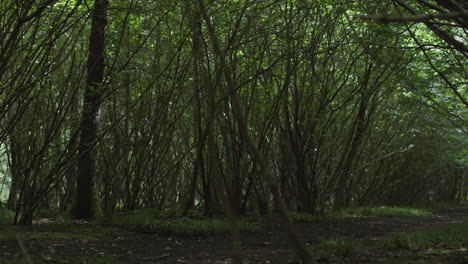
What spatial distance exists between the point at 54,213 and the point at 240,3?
4.96m

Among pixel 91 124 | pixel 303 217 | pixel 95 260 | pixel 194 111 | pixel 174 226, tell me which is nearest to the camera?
pixel 95 260

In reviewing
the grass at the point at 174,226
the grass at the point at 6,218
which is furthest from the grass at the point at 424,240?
the grass at the point at 6,218

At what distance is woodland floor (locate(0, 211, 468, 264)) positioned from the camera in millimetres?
4129

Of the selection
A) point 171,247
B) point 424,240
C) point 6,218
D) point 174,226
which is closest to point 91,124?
point 6,218

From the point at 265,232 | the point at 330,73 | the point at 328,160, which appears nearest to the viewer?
the point at 265,232

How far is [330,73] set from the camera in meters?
8.48

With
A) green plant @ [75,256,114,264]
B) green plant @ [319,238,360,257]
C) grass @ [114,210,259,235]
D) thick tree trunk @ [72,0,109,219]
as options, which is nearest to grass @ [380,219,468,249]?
green plant @ [319,238,360,257]

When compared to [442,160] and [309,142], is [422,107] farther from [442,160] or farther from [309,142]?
[309,142]

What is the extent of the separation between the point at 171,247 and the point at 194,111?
3.49m

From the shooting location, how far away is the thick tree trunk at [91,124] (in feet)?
21.3

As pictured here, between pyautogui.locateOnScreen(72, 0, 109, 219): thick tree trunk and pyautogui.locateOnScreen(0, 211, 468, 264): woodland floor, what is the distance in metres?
0.74

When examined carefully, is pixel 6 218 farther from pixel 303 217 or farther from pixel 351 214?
pixel 351 214

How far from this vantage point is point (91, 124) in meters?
6.65

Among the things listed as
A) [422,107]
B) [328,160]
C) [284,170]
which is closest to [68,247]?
[284,170]
